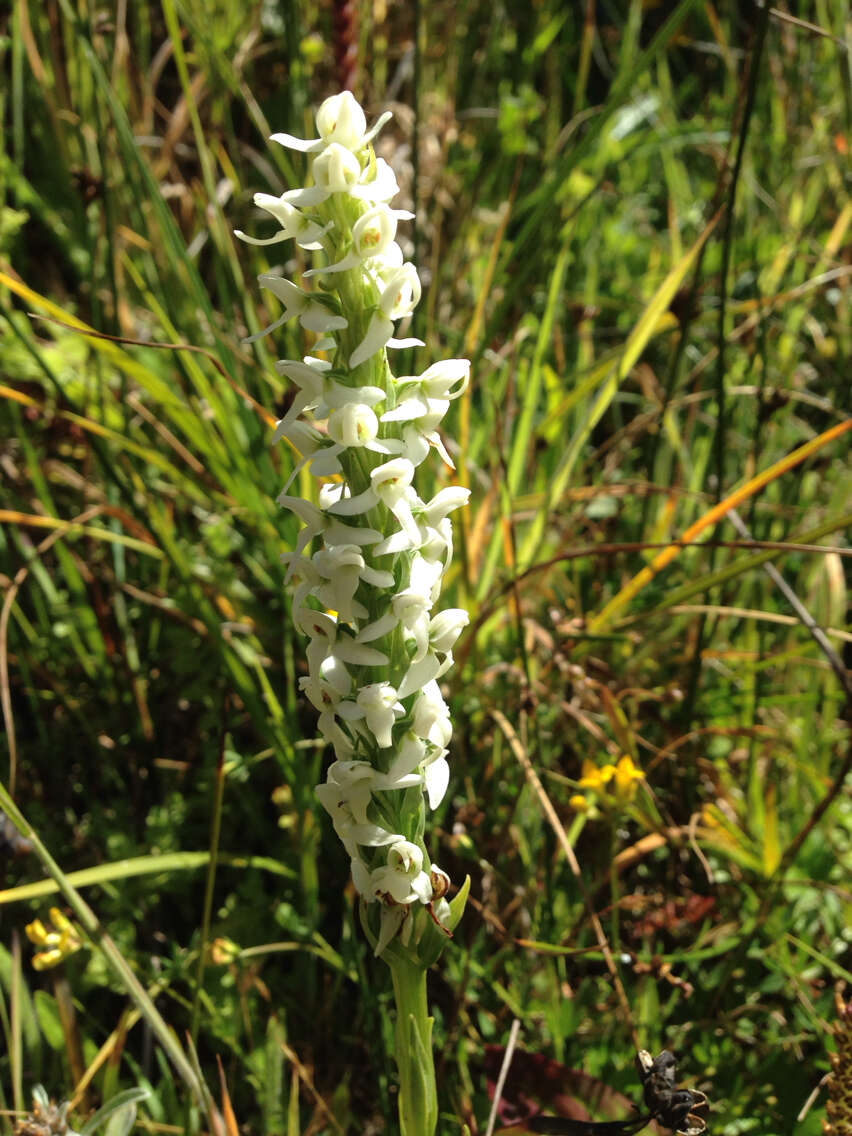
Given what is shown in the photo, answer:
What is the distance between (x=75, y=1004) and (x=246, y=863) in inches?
16.0

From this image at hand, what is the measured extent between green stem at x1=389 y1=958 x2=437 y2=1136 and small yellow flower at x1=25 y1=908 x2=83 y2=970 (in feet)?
2.48

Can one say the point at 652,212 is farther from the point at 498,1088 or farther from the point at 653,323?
the point at 498,1088

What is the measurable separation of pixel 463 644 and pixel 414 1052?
1.04 m

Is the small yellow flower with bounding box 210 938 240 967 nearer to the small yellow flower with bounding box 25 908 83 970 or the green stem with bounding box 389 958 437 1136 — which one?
the small yellow flower with bounding box 25 908 83 970

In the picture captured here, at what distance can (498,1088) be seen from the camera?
59.5 inches

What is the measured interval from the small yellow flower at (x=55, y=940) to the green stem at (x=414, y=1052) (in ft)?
2.48

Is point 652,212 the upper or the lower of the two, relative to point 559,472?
upper

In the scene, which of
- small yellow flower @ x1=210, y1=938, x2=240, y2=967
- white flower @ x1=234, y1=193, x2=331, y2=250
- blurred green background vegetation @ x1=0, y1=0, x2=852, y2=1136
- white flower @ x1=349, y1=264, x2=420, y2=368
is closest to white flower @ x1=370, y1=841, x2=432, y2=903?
blurred green background vegetation @ x1=0, y1=0, x2=852, y2=1136

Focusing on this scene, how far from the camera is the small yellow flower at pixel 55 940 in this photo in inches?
68.6

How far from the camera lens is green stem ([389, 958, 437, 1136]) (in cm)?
126

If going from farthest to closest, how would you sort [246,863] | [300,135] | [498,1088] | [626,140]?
[626,140]
[300,135]
[246,863]
[498,1088]

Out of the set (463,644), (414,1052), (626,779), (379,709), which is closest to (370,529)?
(379,709)

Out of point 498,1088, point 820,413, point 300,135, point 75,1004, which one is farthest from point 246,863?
point 820,413

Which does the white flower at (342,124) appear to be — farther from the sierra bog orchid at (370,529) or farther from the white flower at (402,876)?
the white flower at (402,876)
